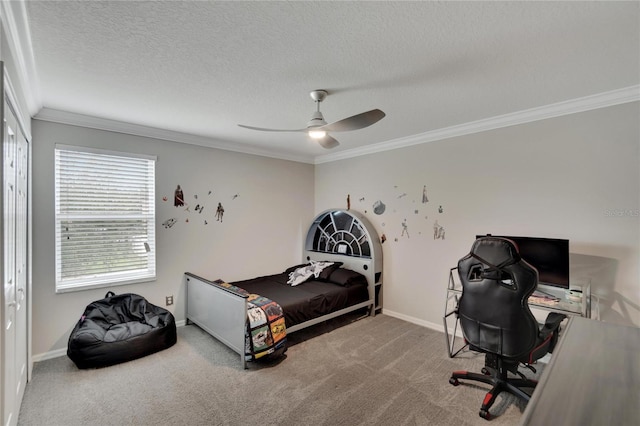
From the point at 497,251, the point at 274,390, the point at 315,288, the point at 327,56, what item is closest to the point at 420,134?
the point at 497,251

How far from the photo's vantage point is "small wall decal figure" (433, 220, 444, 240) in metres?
3.73

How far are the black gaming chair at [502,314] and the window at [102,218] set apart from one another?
3.48m

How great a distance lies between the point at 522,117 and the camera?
3090 millimetres

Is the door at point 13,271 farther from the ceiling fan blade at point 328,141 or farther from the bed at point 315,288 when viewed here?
the ceiling fan blade at point 328,141

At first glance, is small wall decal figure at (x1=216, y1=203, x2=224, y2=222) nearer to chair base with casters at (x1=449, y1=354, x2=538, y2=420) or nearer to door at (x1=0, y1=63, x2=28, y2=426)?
door at (x1=0, y1=63, x2=28, y2=426)

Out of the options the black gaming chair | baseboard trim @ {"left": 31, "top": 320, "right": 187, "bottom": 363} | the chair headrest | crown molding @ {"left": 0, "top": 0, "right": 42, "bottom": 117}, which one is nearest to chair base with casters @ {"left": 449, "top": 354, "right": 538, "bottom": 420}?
the black gaming chair

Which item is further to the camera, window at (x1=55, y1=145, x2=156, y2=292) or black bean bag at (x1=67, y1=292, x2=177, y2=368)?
window at (x1=55, y1=145, x2=156, y2=292)

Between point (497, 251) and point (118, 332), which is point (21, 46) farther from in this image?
point (497, 251)

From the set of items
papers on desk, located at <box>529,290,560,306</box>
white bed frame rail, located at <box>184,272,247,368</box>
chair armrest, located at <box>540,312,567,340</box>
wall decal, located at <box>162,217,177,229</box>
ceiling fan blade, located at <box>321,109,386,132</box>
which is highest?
ceiling fan blade, located at <box>321,109,386,132</box>

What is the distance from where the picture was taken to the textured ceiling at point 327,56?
1.58 metres

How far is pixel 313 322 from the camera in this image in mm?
3459

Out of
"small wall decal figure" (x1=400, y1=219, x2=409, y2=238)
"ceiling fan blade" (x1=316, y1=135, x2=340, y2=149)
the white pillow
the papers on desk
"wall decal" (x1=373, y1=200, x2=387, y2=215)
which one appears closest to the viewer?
the papers on desk

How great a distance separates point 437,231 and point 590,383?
312cm

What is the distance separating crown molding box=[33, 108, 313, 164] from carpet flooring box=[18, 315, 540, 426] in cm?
241
